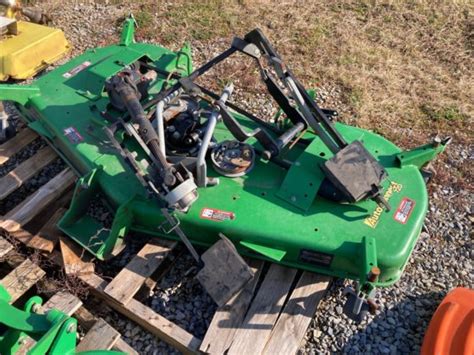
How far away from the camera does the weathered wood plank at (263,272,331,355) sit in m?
2.96

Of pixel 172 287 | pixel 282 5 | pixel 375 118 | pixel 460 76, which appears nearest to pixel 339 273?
pixel 172 287

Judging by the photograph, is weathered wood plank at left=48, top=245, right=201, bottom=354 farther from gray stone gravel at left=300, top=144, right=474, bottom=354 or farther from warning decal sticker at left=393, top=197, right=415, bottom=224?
warning decal sticker at left=393, top=197, right=415, bottom=224

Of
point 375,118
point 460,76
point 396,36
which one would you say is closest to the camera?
point 375,118

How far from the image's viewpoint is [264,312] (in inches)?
121

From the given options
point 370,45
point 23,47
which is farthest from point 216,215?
point 370,45

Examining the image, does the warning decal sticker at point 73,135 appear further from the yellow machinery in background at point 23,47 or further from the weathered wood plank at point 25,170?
the yellow machinery in background at point 23,47

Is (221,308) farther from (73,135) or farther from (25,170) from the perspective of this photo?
(25,170)

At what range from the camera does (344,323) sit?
3217 mm

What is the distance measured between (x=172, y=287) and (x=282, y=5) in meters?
4.25

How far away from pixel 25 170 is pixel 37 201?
0.39 m

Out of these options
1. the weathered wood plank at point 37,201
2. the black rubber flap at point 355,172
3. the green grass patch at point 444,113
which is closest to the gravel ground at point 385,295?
the weathered wood plank at point 37,201

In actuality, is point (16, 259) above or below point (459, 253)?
above

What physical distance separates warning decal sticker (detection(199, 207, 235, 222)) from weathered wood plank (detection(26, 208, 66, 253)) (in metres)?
1.12

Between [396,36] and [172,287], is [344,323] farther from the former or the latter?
[396,36]
